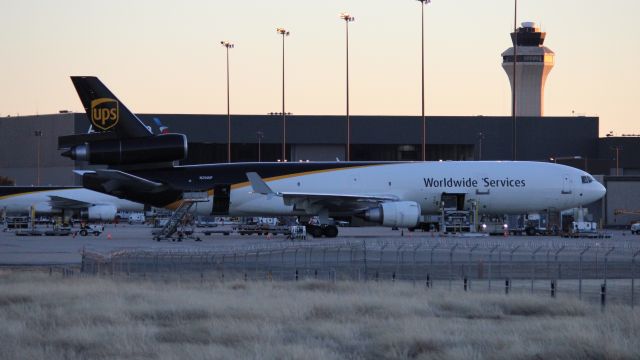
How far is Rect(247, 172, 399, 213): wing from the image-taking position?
61969mm

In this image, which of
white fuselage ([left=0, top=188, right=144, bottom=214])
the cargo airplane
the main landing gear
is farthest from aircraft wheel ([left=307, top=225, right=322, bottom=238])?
white fuselage ([left=0, top=188, right=144, bottom=214])

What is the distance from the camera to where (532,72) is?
7269 inches

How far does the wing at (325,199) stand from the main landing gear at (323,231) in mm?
1067

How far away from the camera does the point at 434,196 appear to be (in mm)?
66312

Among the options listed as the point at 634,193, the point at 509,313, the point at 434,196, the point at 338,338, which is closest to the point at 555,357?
the point at 338,338

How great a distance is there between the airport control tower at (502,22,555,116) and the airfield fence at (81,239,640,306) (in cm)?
13682

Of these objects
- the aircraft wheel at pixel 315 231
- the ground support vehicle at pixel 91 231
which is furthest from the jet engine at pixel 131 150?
the ground support vehicle at pixel 91 231

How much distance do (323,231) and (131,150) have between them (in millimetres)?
12085

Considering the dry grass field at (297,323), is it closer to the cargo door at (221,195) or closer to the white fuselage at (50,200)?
the cargo door at (221,195)

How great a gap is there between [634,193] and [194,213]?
40445 mm

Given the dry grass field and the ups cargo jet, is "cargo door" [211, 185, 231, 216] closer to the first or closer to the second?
the ups cargo jet

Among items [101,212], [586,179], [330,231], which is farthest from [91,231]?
[586,179]

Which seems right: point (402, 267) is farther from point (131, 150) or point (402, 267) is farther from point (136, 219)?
point (136, 219)

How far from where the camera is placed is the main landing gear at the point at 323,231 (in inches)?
2534
